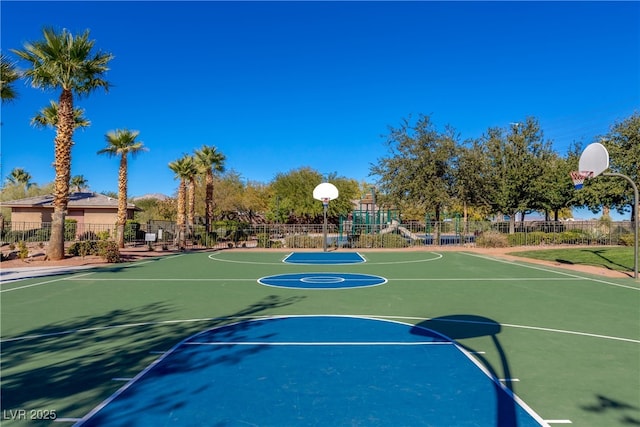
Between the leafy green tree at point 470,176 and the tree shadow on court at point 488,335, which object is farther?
the leafy green tree at point 470,176

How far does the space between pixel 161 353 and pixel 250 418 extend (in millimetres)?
2655

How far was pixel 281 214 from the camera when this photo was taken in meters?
53.3

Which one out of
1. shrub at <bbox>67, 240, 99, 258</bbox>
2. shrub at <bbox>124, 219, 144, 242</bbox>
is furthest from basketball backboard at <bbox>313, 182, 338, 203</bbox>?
shrub at <bbox>124, 219, 144, 242</bbox>

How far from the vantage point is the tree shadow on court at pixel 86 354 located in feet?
15.0

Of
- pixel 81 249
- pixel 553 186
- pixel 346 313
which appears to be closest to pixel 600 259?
pixel 553 186

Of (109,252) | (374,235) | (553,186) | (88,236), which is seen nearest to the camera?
(109,252)

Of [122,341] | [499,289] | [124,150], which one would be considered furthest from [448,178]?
[122,341]

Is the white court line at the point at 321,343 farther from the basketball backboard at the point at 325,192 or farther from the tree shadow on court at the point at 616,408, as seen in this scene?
the basketball backboard at the point at 325,192

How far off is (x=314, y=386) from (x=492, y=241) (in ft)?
93.3

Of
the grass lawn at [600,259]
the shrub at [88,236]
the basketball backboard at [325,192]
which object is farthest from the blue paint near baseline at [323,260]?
the shrub at [88,236]

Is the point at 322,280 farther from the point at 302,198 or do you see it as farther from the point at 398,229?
the point at 302,198

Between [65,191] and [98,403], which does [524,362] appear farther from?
[65,191]

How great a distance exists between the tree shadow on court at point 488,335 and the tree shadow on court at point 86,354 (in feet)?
11.7

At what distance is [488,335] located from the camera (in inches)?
280
